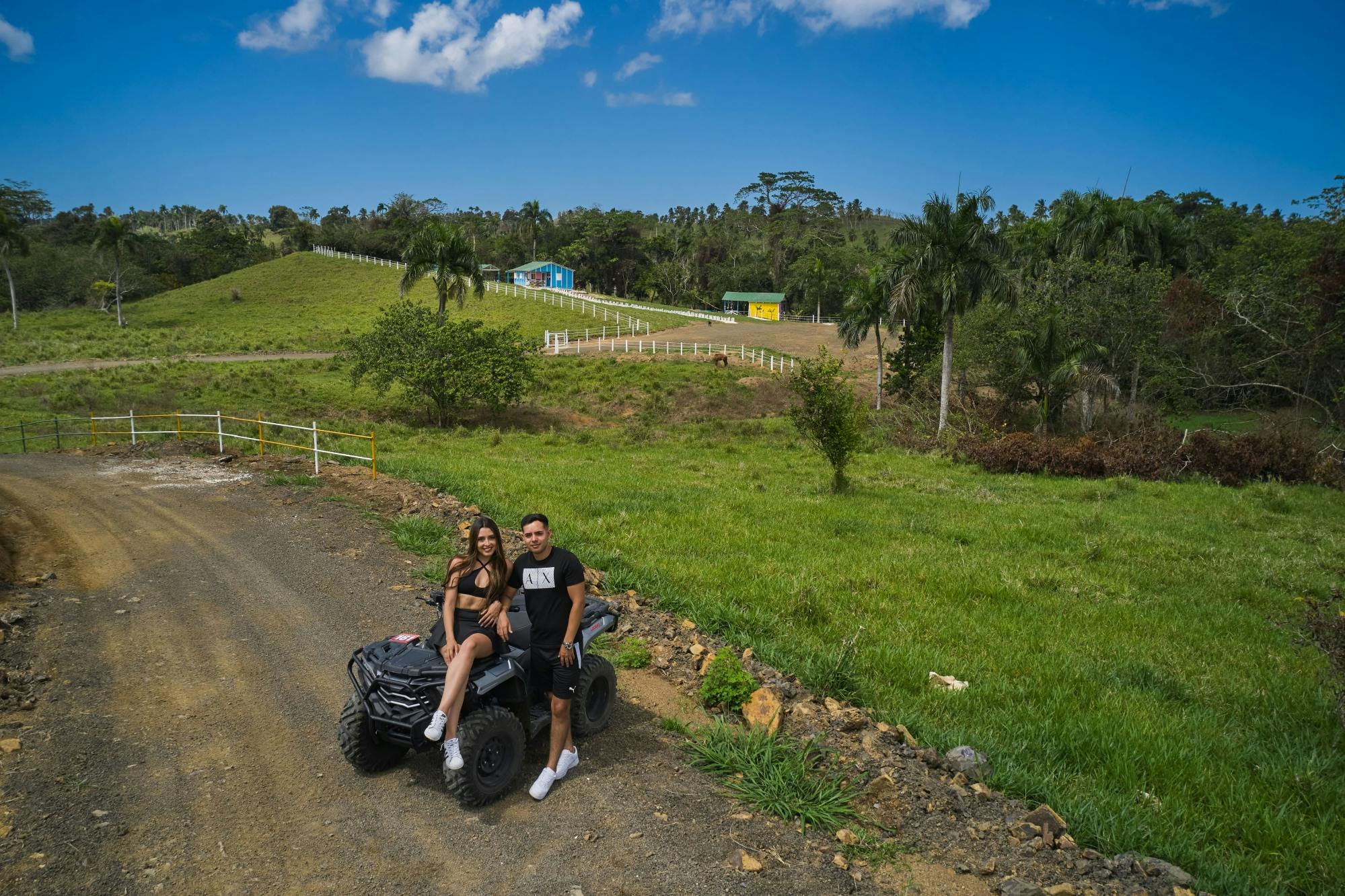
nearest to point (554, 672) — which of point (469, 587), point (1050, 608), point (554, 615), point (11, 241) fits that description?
point (554, 615)

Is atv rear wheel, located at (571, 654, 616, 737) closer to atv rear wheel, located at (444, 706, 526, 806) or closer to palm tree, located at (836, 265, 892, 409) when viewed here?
atv rear wheel, located at (444, 706, 526, 806)

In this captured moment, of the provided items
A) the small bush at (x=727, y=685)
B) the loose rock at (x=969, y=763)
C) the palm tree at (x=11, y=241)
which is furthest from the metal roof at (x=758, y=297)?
the loose rock at (x=969, y=763)

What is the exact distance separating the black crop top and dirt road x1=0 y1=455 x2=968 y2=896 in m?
1.37

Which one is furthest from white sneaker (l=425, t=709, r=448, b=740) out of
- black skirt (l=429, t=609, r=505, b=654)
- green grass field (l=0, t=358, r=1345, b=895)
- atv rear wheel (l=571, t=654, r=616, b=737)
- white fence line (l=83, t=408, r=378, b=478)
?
white fence line (l=83, t=408, r=378, b=478)

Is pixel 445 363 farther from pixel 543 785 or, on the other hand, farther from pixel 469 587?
pixel 543 785

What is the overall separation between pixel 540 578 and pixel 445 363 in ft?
91.2

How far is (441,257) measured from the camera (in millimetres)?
36906

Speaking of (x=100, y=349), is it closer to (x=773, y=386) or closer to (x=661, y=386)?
(x=661, y=386)

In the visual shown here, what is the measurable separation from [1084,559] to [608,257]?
9036cm

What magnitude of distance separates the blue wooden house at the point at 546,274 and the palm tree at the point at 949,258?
67120mm

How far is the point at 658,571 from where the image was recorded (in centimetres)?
1067

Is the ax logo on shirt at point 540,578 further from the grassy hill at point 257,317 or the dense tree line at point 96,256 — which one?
the dense tree line at point 96,256

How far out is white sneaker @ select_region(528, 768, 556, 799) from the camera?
17.7 feet

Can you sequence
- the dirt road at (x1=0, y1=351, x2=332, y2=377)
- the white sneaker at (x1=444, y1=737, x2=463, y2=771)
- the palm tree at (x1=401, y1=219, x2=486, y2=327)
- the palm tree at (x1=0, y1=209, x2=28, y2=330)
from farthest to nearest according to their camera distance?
the palm tree at (x1=0, y1=209, x2=28, y2=330), the dirt road at (x1=0, y1=351, x2=332, y2=377), the palm tree at (x1=401, y1=219, x2=486, y2=327), the white sneaker at (x1=444, y1=737, x2=463, y2=771)
